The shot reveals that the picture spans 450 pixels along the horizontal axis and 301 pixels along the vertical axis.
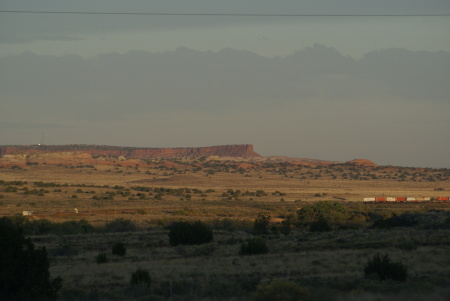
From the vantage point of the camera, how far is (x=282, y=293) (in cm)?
1516

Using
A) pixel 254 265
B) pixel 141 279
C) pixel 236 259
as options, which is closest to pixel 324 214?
pixel 236 259

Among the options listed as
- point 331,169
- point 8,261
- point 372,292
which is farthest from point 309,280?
point 331,169

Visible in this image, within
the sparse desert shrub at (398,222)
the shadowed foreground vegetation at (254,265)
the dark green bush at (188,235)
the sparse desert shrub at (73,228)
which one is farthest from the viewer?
the sparse desert shrub at (73,228)

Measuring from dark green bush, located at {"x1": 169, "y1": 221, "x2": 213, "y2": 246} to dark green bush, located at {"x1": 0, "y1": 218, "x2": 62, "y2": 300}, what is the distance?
19.0 meters

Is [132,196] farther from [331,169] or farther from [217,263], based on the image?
[331,169]

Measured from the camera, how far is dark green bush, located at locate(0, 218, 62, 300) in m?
15.0

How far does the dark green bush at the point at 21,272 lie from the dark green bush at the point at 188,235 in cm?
1903

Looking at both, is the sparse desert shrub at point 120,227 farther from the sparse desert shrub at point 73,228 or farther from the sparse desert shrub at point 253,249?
the sparse desert shrub at point 253,249

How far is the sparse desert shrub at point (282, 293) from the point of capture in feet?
49.0

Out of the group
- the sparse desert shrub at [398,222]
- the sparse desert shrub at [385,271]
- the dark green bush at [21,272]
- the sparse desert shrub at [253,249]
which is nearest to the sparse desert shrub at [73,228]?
the sparse desert shrub at [253,249]

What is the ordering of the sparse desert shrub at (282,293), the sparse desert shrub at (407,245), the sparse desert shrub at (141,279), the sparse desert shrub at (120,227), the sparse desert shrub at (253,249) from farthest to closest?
the sparse desert shrub at (120,227) < the sparse desert shrub at (253,249) < the sparse desert shrub at (407,245) < the sparse desert shrub at (141,279) < the sparse desert shrub at (282,293)

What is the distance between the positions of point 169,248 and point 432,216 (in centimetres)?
2297

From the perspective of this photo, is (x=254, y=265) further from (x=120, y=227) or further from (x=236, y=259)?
(x=120, y=227)

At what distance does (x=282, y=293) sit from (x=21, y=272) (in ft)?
20.6
